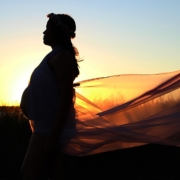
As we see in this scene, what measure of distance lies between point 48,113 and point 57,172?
0.52 meters

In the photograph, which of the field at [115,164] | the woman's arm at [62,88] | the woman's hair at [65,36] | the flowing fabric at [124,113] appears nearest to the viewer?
the woman's arm at [62,88]

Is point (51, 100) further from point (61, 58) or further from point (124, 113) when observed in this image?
point (124, 113)

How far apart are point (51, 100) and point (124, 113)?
1131 mm

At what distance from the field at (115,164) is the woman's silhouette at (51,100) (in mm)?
3885

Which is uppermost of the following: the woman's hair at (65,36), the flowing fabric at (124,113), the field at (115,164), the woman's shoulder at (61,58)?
the woman's hair at (65,36)

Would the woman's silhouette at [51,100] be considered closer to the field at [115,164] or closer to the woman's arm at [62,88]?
the woman's arm at [62,88]

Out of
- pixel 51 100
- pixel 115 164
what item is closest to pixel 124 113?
pixel 51 100

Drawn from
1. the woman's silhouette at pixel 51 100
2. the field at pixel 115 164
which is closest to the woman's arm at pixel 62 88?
the woman's silhouette at pixel 51 100

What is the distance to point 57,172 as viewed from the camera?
3.97m

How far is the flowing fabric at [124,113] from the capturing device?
4254 mm

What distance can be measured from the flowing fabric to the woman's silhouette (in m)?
0.18

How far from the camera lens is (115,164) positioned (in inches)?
316

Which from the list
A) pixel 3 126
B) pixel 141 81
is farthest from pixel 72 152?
pixel 3 126

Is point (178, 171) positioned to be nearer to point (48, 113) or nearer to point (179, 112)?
point (179, 112)
